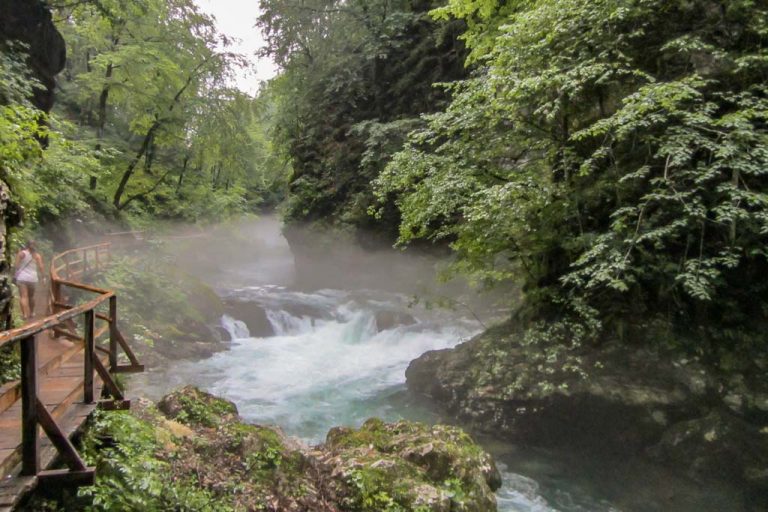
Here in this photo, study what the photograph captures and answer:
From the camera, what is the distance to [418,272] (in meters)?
21.2

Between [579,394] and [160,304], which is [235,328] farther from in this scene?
[579,394]

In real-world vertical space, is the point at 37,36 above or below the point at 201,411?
above

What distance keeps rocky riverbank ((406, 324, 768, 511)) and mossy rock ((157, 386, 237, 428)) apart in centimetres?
498

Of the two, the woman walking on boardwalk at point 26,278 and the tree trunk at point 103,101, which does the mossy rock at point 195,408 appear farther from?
the tree trunk at point 103,101

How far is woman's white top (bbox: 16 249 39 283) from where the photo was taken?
770 cm

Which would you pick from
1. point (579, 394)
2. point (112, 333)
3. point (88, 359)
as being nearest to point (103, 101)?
point (112, 333)

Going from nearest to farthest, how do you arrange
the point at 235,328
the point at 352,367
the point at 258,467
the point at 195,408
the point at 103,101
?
1. the point at 258,467
2. the point at 195,408
3. the point at 352,367
4. the point at 235,328
5. the point at 103,101

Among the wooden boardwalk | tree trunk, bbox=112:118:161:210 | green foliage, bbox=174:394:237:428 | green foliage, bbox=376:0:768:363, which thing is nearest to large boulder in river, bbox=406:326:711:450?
green foliage, bbox=376:0:768:363

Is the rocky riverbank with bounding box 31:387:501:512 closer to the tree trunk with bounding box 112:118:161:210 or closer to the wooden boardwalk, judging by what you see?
the wooden boardwalk

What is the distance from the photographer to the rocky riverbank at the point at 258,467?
14.2 feet

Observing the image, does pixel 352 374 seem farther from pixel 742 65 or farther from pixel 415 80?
pixel 415 80

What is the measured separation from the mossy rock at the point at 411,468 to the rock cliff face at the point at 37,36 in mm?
12824

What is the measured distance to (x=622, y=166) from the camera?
9.28 metres

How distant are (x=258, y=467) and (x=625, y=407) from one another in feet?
20.8
